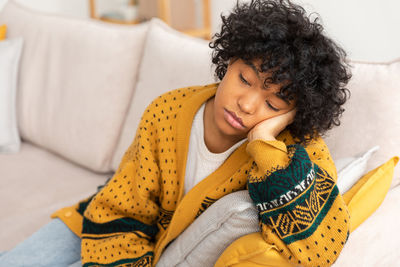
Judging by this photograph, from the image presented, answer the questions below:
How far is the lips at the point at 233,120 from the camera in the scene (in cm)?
88

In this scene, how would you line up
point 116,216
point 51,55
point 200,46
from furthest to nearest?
1. point 51,55
2. point 200,46
3. point 116,216

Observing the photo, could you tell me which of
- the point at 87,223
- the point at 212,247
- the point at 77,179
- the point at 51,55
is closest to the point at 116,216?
the point at 87,223

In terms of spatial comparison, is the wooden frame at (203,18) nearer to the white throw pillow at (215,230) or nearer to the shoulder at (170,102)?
the shoulder at (170,102)

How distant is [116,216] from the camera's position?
1077 millimetres

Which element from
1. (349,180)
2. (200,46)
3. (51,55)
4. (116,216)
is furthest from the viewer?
(51,55)

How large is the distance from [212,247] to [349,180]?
354 millimetres

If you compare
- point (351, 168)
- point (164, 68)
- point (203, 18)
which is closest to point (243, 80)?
point (351, 168)

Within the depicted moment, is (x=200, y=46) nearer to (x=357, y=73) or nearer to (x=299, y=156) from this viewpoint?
(x=357, y=73)

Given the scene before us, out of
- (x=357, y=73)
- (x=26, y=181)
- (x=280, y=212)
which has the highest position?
(x=357, y=73)

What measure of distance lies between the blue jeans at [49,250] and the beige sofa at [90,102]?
0.20 m

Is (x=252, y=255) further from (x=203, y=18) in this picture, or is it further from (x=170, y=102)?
(x=203, y=18)

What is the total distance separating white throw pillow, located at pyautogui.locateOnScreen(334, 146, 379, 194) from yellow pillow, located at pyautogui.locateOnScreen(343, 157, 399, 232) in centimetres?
1

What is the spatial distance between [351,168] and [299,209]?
28 centimetres

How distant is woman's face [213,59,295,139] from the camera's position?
84 centimetres
